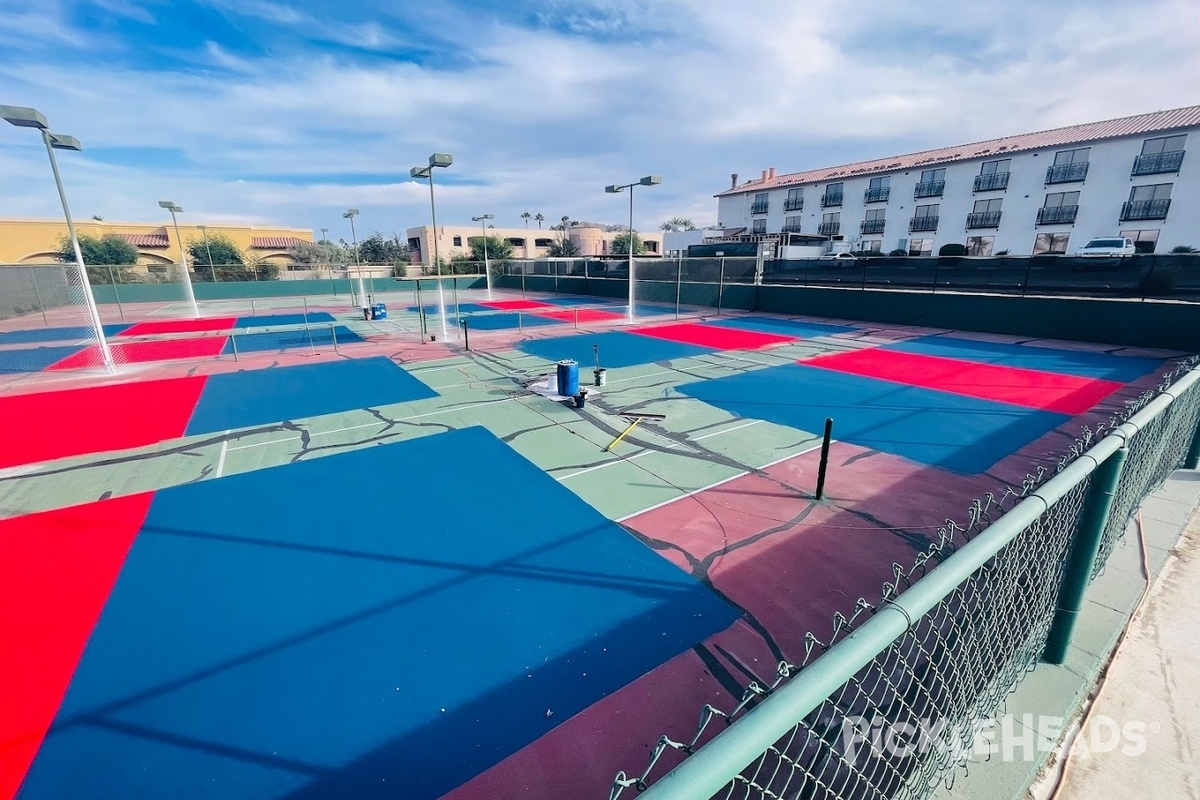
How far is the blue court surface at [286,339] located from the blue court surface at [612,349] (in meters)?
7.63

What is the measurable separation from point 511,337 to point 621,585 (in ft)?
51.8

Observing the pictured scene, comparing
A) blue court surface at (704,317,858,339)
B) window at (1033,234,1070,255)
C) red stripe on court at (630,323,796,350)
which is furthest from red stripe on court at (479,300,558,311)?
window at (1033,234,1070,255)

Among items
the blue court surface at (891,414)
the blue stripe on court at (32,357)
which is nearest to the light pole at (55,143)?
the blue stripe on court at (32,357)

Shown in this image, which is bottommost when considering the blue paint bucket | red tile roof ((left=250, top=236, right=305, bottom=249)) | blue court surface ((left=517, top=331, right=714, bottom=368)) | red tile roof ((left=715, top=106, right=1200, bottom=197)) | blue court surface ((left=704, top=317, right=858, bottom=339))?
blue court surface ((left=517, top=331, right=714, bottom=368))

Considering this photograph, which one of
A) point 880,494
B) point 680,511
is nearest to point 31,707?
point 680,511

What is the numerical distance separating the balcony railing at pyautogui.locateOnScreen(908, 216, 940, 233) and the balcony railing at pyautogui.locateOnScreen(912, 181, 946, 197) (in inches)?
79.7

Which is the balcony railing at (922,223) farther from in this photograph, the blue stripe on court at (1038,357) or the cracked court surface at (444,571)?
the cracked court surface at (444,571)

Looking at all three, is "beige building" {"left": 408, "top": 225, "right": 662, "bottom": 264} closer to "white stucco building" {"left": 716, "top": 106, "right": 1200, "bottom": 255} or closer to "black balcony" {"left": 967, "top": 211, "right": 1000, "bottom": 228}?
"white stucco building" {"left": 716, "top": 106, "right": 1200, "bottom": 255}

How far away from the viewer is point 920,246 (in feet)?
159

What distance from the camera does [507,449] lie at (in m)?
8.37

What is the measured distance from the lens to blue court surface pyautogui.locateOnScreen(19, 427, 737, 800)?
3.35 meters

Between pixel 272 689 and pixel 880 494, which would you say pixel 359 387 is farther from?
pixel 880 494

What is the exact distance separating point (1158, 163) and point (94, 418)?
190 feet

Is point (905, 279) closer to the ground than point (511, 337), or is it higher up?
higher up
